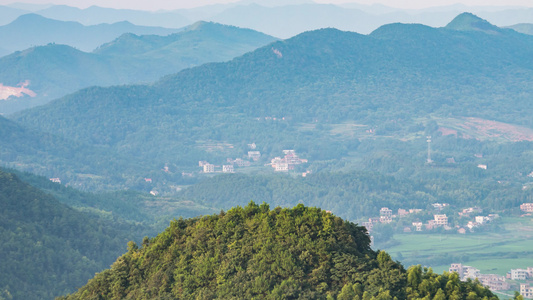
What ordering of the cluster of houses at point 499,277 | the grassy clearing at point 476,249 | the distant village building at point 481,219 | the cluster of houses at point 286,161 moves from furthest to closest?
1. the cluster of houses at point 286,161
2. the distant village building at point 481,219
3. the grassy clearing at point 476,249
4. the cluster of houses at point 499,277

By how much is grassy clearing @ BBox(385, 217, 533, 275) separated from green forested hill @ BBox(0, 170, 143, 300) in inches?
1266

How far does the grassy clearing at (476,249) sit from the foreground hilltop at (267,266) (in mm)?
64198

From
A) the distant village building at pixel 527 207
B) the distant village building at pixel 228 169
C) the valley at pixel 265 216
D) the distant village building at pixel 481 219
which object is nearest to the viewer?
the valley at pixel 265 216

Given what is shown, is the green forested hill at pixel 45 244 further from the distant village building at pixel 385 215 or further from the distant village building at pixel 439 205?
the distant village building at pixel 439 205


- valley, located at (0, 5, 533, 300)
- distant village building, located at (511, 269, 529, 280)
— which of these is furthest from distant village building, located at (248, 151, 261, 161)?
distant village building, located at (511, 269, 529, 280)

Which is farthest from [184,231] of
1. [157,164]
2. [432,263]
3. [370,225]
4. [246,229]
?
[157,164]

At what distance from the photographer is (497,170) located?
159 meters

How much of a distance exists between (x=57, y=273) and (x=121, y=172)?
321ft

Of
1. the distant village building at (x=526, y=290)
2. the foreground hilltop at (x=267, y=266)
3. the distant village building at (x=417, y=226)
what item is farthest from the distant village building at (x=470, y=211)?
the foreground hilltop at (x=267, y=266)

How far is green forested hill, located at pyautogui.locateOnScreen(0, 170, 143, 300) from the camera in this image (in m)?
58.2

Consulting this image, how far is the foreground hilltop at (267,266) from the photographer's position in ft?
83.1

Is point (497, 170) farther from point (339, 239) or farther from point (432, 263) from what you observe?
point (339, 239)

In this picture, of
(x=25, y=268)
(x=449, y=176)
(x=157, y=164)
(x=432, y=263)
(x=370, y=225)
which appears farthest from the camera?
(x=157, y=164)

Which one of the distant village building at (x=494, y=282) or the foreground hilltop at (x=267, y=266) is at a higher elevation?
the foreground hilltop at (x=267, y=266)
